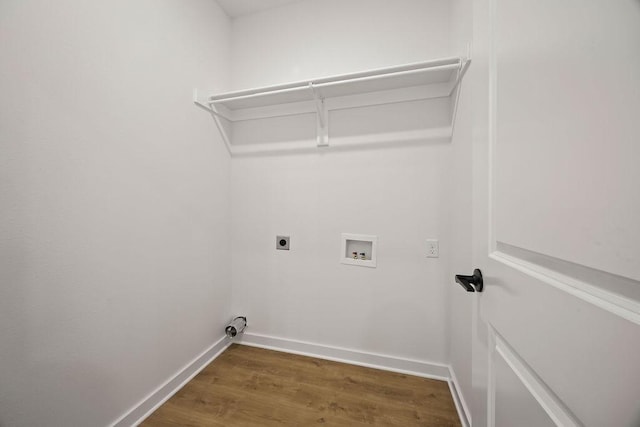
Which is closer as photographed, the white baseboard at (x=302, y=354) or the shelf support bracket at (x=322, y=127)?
the white baseboard at (x=302, y=354)

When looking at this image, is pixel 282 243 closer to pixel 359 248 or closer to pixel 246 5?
pixel 359 248

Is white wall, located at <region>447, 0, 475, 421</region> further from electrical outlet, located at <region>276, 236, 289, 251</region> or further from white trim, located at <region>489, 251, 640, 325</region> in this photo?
electrical outlet, located at <region>276, 236, 289, 251</region>

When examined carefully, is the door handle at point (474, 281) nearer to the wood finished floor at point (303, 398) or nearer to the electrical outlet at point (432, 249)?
the electrical outlet at point (432, 249)

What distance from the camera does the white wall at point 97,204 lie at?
765 mm

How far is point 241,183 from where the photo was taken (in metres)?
1.81

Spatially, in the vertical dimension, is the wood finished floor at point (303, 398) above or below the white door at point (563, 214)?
below

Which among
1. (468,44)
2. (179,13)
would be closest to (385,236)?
(468,44)

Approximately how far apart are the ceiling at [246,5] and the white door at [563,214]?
5.63 ft

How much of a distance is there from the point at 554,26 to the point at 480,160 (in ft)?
1.19

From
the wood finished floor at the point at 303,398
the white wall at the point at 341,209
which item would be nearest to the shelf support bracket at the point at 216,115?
the white wall at the point at 341,209

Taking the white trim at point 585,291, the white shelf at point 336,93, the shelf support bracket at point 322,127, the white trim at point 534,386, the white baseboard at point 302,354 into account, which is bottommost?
the white baseboard at point 302,354

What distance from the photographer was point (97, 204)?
38.5 inches

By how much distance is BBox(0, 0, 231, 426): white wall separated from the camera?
2.51ft

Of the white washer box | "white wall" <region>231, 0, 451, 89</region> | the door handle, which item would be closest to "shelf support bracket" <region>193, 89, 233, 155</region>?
"white wall" <region>231, 0, 451, 89</region>
